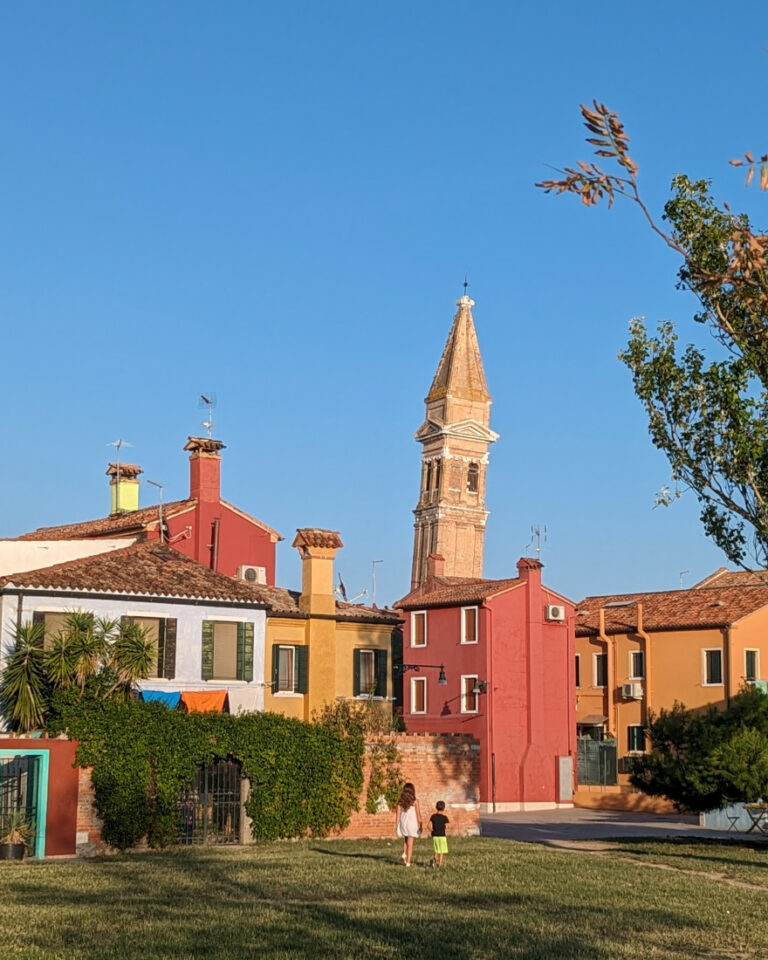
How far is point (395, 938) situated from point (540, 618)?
42.2 m

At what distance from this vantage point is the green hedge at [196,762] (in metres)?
32.6

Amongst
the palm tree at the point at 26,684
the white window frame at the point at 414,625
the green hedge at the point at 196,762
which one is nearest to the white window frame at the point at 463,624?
the white window frame at the point at 414,625

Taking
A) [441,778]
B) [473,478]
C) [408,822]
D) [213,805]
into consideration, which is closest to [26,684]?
[213,805]

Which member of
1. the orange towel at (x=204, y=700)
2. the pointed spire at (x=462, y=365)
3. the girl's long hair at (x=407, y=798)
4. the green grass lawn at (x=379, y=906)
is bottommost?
the green grass lawn at (x=379, y=906)

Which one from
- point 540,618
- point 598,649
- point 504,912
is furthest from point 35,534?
point 504,912

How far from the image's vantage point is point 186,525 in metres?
52.0

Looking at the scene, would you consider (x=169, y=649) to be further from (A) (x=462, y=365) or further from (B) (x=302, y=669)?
(A) (x=462, y=365)

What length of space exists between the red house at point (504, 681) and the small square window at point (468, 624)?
4 cm

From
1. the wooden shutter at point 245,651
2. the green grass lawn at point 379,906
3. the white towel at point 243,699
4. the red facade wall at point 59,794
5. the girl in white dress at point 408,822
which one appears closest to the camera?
the green grass lawn at point 379,906

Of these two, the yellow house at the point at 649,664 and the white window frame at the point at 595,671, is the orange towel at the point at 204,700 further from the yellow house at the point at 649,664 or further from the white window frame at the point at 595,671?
the white window frame at the point at 595,671

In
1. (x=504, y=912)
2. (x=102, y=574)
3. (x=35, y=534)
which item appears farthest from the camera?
(x=35, y=534)

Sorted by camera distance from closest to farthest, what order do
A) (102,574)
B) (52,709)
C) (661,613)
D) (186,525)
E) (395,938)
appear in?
(395,938)
(52,709)
(102,574)
(186,525)
(661,613)

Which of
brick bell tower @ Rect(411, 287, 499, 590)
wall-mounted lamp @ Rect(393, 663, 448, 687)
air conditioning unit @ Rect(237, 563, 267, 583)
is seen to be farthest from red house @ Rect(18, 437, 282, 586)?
brick bell tower @ Rect(411, 287, 499, 590)

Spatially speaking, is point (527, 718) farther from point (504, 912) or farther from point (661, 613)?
point (504, 912)
